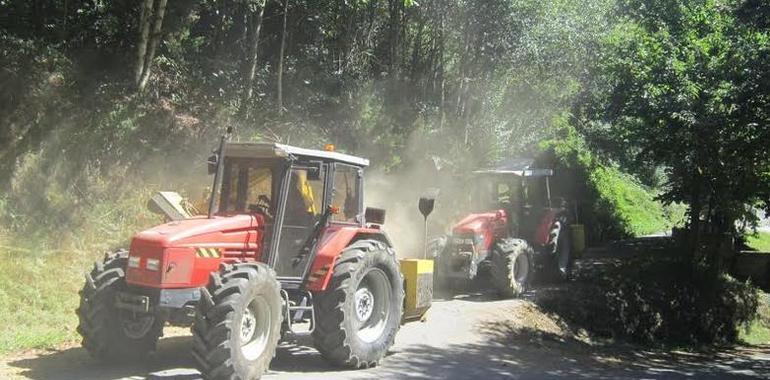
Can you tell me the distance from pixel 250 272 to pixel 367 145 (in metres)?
11.6

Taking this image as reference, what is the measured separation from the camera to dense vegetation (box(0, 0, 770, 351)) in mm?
11609

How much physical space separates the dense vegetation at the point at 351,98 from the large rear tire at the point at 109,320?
4.91 ft

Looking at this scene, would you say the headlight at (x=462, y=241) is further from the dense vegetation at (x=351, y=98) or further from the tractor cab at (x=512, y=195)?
the dense vegetation at (x=351, y=98)

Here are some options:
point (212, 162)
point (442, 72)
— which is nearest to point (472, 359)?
point (212, 162)

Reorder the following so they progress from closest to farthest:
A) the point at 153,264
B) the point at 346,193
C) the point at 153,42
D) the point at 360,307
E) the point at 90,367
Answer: the point at 153,264, the point at 90,367, the point at 360,307, the point at 346,193, the point at 153,42

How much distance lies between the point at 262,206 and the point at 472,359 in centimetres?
382

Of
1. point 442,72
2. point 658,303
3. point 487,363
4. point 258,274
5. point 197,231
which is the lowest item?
point 487,363

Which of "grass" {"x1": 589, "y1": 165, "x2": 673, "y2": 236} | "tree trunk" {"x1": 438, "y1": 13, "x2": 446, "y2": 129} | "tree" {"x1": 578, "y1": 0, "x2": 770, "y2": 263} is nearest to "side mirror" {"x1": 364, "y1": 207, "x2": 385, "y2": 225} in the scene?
"tree" {"x1": 578, "y1": 0, "x2": 770, "y2": 263}

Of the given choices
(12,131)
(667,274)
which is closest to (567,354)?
(667,274)

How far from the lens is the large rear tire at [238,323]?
6.30m

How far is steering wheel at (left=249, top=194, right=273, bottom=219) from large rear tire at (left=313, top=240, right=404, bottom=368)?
1.01 meters

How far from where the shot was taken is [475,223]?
13.8 meters

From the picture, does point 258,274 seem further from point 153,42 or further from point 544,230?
point 544,230

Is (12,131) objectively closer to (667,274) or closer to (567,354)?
(567,354)
